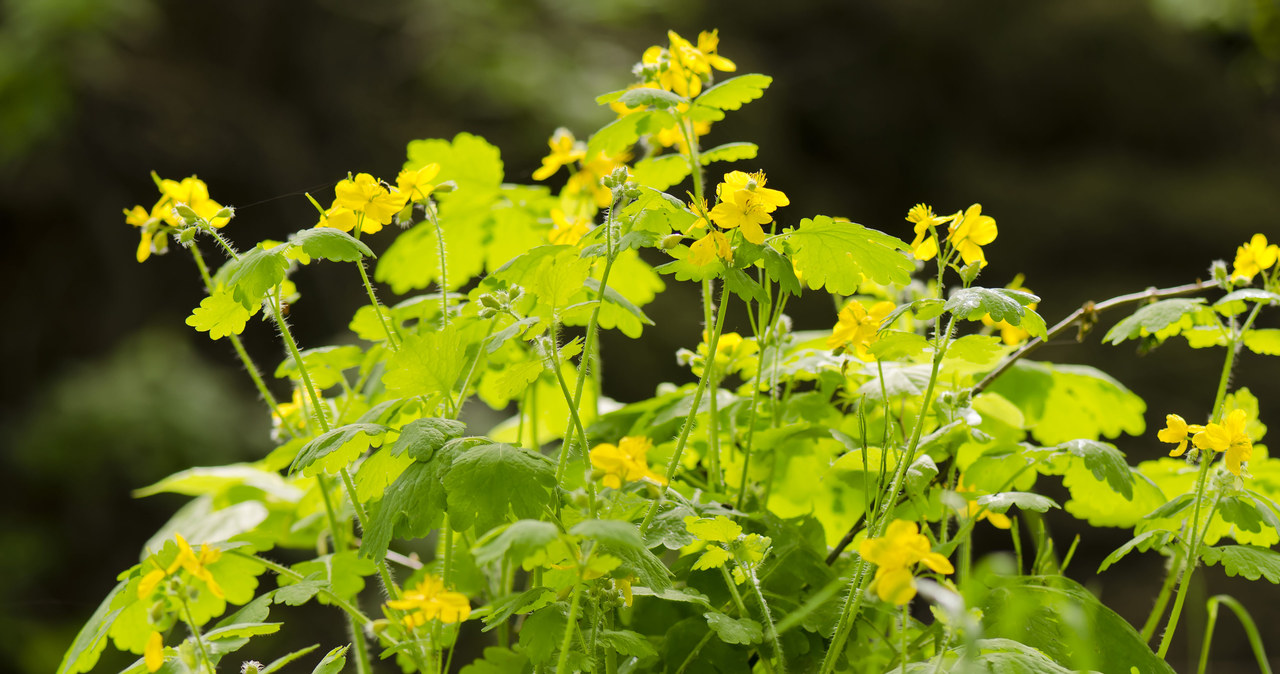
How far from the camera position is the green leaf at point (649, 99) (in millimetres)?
710

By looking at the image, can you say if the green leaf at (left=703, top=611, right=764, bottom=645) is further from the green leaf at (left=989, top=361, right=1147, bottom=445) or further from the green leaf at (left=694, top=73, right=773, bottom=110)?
the green leaf at (left=989, top=361, right=1147, bottom=445)

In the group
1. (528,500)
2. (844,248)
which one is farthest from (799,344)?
(528,500)

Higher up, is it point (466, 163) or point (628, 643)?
point (466, 163)

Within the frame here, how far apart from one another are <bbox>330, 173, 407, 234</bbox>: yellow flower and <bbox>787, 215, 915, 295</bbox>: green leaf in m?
0.29

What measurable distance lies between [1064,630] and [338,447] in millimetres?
537

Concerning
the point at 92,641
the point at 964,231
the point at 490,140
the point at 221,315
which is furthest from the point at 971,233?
the point at 490,140

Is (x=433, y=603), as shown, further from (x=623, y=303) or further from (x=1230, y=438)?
(x=1230, y=438)

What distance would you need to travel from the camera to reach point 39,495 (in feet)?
13.3

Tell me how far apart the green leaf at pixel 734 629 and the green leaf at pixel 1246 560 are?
0.34 m

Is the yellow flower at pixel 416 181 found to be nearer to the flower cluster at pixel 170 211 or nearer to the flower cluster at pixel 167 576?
the flower cluster at pixel 170 211

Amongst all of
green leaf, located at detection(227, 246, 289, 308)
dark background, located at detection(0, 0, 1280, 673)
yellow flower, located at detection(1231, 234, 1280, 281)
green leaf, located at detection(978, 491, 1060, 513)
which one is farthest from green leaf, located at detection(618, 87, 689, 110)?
dark background, located at detection(0, 0, 1280, 673)

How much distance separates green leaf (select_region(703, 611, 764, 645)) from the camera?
610 millimetres

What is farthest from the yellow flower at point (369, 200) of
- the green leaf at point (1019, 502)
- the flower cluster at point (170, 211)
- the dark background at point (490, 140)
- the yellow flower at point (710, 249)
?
the dark background at point (490, 140)

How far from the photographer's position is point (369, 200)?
0.67 meters
